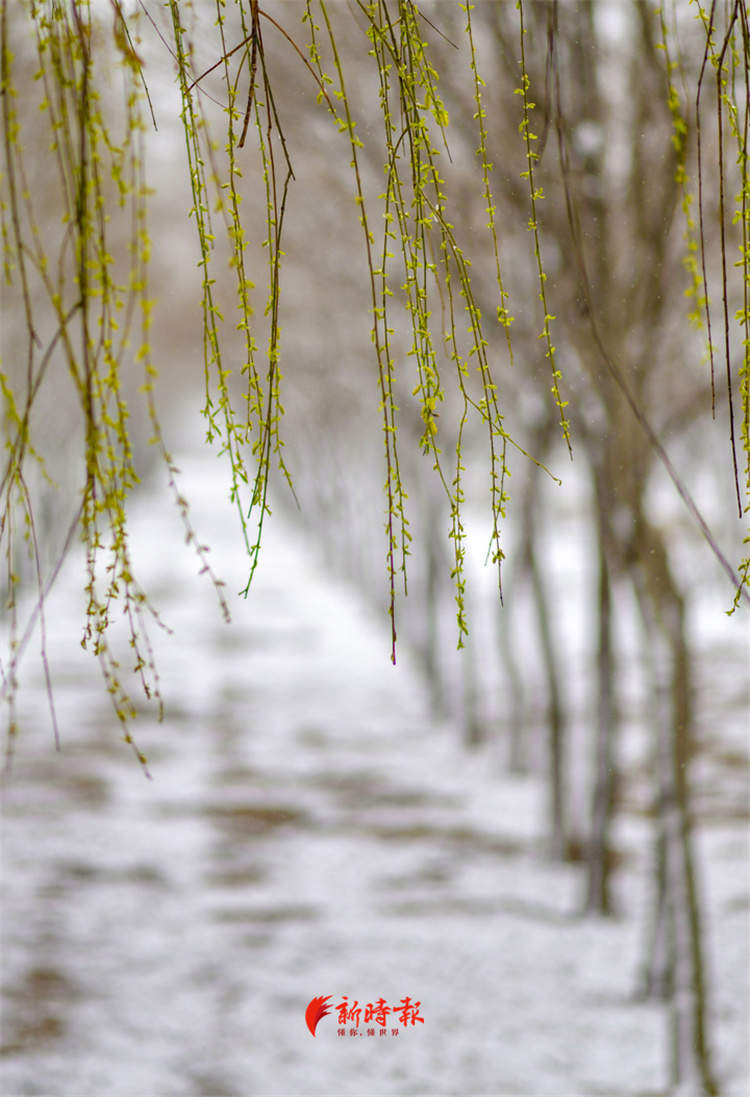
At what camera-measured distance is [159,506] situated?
3466 cm

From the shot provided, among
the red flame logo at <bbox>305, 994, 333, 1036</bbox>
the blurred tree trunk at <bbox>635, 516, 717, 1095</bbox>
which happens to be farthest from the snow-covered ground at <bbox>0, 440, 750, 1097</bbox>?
the blurred tree trunk at <bbox>635, 516, 717, 1095</bbox>

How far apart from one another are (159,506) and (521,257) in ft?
96.5

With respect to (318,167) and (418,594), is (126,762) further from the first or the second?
(418,594)

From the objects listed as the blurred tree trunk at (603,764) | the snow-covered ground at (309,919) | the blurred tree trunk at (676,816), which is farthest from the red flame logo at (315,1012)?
the blurred tree trunk at (603,764)

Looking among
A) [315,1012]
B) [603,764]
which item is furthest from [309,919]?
[603,764]

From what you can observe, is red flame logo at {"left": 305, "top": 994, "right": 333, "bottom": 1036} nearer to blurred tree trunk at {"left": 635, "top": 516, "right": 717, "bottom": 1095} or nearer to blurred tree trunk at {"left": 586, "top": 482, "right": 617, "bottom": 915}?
blurred tree trunk at {"left": 635, "top": 516, "right": 717, "bottom": 1095}

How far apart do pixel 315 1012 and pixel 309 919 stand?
3.63 ft

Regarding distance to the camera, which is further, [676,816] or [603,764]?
[603,764]

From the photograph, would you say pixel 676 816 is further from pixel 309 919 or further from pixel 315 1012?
pixel 309 919

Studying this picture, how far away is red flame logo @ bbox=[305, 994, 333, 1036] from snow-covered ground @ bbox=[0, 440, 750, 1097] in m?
0.04

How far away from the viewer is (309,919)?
583cm

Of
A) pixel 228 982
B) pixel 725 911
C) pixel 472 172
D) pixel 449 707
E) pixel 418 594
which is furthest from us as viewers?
pixel 418 594

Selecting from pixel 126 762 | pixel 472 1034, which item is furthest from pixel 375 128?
pixel 126 762

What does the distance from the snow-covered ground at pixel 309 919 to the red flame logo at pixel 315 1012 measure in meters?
0.04
